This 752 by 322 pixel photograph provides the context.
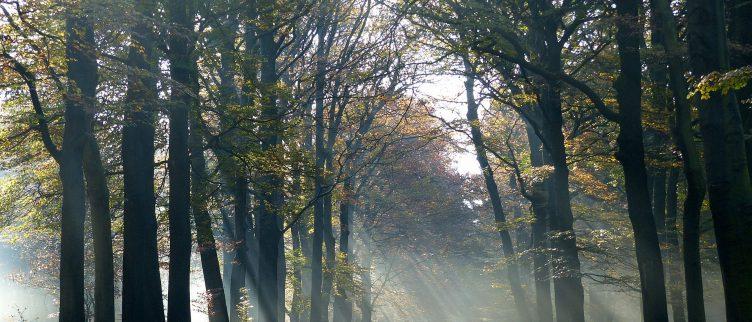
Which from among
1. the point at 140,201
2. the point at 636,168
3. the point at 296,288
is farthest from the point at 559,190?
the point at 296,288

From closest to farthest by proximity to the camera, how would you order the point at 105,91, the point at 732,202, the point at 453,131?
1. the point at 732,202
2. the point at 105,91
3. the point at 453,131

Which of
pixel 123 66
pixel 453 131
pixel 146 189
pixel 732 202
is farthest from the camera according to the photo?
pixel 453 131

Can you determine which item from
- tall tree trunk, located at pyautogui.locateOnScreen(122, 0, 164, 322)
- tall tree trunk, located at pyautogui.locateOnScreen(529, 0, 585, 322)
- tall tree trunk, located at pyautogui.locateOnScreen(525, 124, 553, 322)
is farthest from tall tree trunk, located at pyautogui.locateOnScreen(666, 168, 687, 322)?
tall tree trunk, located at pyautogui.locateOnScreen(122, 0, 164, 322)

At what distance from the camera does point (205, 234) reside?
16297mm

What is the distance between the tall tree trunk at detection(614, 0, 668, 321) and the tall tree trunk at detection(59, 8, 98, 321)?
9.09m

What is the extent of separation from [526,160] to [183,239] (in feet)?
53.0

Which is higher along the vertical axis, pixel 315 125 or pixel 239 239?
pixel 315 125

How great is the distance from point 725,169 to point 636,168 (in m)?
3.91

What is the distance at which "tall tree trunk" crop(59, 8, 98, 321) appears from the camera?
11.6 metres

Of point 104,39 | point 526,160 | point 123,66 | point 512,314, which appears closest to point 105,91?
point 104,39

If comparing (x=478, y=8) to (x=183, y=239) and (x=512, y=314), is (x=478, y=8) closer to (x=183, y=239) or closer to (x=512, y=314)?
(x=183, y=239)

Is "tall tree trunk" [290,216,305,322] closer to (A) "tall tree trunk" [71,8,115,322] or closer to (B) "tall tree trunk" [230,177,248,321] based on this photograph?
(B) "tall tree trunk" [230,177,248,321]

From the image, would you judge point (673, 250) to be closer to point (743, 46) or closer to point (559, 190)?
point (559, 190)

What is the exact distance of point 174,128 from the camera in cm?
1371
